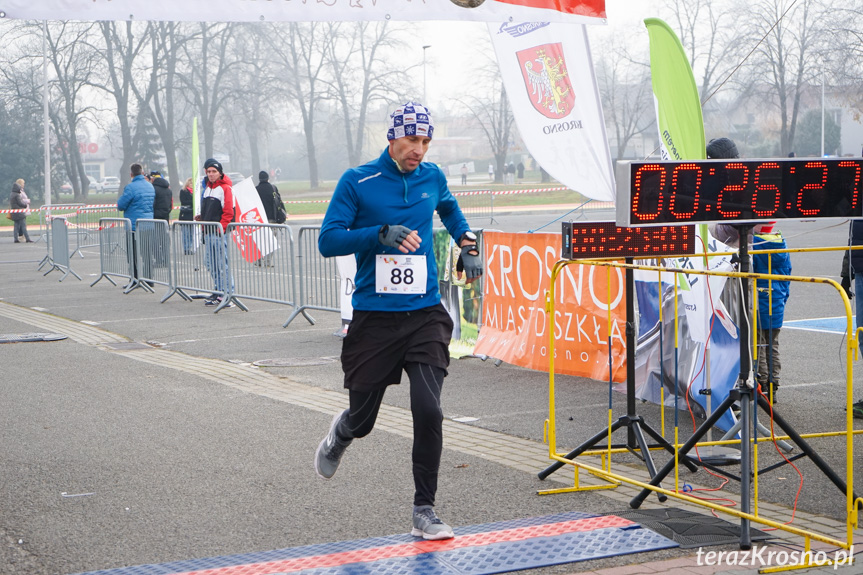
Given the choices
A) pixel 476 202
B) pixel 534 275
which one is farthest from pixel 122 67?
pixel 534 275

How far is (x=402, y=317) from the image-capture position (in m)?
5.06

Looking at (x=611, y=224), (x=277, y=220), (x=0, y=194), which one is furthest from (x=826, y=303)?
(x=0, y=194)

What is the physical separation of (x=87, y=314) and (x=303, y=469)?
9.63 m

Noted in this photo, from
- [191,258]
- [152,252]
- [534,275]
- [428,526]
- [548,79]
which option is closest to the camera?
[428,526]

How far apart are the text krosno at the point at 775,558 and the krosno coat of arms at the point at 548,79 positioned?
15.2 ft

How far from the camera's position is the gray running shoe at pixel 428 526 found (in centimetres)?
482

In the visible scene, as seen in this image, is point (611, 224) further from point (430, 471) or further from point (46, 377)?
point (46, 377)

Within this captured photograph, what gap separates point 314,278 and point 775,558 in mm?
8843

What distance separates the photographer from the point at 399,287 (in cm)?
504

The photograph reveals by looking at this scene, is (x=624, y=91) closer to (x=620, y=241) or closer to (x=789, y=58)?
(x=789, y=58)

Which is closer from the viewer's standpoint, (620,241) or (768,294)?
(620,241)

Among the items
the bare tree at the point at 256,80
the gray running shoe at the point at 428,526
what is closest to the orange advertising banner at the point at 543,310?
the gray running shoe at the point at 428,526

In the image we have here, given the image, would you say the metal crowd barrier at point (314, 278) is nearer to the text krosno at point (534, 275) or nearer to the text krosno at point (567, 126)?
the text krosno at point (534, 275)

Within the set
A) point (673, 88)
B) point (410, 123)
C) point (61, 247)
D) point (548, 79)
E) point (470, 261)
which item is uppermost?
point (548, 79)
